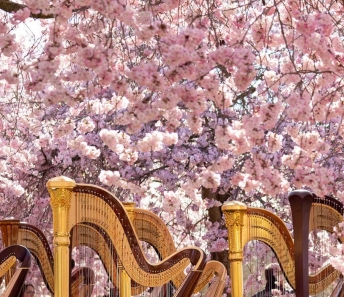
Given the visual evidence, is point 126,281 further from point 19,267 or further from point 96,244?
point 19,267

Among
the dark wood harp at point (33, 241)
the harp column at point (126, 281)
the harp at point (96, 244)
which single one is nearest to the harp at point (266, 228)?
the harp at point (96, 244)

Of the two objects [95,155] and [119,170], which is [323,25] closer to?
[95,155]

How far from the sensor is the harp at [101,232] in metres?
6.09

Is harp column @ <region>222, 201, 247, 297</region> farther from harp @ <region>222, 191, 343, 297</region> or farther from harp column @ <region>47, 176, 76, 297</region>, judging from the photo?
harp column @ <region>47, 176, 76, 297</region>

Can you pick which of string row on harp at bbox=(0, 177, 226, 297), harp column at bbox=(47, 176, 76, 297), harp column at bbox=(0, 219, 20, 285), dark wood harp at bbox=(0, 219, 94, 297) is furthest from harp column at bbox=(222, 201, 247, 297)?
harp column at bbox=(47, 176, 76, 297)

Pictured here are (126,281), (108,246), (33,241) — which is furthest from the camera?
(126,281)

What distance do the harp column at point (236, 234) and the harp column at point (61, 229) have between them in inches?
69.2

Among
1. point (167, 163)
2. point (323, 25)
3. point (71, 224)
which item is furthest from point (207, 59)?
point (167, 163)

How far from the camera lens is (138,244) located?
263 inches

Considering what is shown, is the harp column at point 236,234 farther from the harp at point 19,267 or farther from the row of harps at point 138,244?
the harp at point 19,267

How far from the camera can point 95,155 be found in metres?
10.7

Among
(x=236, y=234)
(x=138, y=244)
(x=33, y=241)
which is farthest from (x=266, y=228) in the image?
(x=33, y=241)

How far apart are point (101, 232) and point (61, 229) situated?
4.02 ft

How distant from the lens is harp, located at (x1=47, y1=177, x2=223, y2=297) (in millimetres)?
6086
